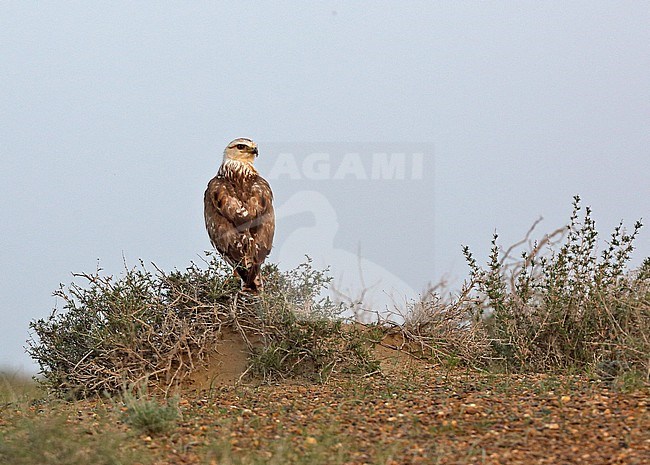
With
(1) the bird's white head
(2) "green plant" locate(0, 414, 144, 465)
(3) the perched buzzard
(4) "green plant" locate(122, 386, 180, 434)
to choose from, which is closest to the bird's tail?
(3) the perched buzzard

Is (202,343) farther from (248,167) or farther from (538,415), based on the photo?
(538,415)

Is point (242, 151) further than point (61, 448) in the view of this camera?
Yes

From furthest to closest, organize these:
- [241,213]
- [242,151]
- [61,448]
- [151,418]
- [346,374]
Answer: [242,151], [241,213], [346,374], [151,418], [61,448]

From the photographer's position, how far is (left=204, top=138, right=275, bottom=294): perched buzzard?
8.73 meters

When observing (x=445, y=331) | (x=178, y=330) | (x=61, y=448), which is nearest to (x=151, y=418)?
(x=61, y=448)

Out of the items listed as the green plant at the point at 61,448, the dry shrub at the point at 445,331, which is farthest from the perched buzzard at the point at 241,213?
the green plant at the point at 61,448

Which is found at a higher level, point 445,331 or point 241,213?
point 241,213

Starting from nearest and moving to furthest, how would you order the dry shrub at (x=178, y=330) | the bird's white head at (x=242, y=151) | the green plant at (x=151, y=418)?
the green plant at (x=151, y=418)
the dry shrub at (x=178, y=330)
the bird's white head at (x=242, y=151)

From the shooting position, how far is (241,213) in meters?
9.11

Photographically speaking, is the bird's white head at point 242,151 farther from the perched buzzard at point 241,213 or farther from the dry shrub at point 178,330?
the dry shrub at point 178,330

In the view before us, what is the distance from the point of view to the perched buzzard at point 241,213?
8.73 m

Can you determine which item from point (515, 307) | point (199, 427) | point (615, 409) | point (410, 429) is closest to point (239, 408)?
→ point (199, 427)

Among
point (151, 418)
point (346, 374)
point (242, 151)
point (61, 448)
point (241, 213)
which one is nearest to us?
point (61, 448)

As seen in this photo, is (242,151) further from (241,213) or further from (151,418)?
(151,418)
